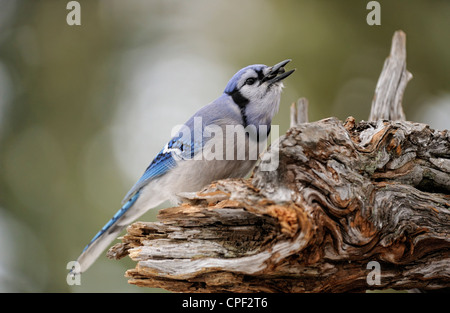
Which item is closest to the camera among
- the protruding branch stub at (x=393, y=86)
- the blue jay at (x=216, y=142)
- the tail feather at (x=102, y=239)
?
the blue jay at (x=216, y=142)

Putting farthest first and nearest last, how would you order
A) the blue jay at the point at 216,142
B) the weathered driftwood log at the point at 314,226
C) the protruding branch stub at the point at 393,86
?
the protruding branch stub at the point at 393,86 → the blue jay at the point at 216,142 → the weathered driftwood log at the point at 314,226

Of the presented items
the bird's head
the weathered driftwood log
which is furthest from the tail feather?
the bird's head

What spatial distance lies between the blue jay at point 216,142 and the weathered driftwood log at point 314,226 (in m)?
Result: 0.23

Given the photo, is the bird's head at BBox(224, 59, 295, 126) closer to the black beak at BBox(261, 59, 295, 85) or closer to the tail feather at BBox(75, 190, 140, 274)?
the black beak at BBox(261, 59, 295, 85)

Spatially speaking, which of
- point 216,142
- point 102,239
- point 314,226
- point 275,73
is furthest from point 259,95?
point 102,239

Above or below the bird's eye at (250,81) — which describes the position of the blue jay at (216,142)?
below

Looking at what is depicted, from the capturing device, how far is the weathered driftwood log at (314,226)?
4.68ft

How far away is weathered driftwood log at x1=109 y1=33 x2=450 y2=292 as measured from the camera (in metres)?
1.43

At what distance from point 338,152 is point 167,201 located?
0.93 meters

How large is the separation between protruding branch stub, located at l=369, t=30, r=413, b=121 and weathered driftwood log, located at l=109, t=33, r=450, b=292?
831 mm

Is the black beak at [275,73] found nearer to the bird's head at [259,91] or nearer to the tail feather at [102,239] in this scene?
the bird's head at [259,91]

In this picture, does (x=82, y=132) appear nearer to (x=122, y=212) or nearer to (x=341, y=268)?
(x=122, y=212)

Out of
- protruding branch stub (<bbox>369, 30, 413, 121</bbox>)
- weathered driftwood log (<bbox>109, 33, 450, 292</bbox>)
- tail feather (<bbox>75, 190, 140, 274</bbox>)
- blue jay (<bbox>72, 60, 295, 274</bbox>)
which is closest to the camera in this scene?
weathered driftwood log (<bbox>109, 33, 450, 292</bbox>)

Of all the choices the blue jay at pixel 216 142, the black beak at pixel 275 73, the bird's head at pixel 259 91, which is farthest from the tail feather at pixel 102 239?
the black beak at pixel 275 73
